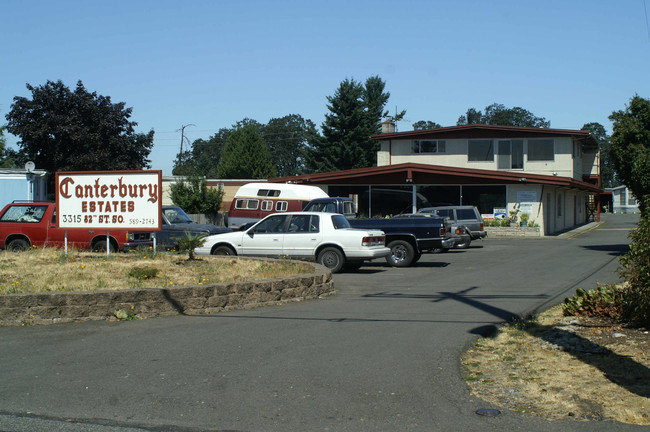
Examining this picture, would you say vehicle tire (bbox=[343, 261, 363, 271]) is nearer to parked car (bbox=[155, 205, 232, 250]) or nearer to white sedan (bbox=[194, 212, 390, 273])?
white sedan (bbox=[194, 212, 390, 273])

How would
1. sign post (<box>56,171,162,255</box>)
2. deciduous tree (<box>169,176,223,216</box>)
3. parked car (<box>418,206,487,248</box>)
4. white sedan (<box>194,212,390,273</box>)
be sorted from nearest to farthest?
sign post (<box>56,171,162,255</box>)
white sedan (<box>194,212,390,273</box>)
parked car (<box>418,206,487,248</box>)
deciduous tree (<box>169,176,223,216</box>)

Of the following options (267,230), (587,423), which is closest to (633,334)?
(587,423)

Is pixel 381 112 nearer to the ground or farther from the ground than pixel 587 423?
farther from the ground

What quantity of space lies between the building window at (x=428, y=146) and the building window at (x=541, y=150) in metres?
5.51

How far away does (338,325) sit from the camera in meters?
9.24

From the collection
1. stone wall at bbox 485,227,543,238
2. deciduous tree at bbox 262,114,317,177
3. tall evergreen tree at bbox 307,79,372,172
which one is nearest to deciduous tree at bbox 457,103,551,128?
deciduous tree at bbox 262,114,317,177

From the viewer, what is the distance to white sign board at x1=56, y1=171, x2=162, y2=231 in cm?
1400

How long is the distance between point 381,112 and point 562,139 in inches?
2005

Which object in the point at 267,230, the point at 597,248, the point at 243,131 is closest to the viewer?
Result: the point at 267,230

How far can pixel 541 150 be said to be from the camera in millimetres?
40719

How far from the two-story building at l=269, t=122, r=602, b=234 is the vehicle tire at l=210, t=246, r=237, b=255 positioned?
20.4 metres

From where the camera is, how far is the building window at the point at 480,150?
4125 cm

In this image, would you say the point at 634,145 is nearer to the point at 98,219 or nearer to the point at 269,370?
the point at 98,219

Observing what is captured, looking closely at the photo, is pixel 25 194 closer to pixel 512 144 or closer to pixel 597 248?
pixel 597 248
